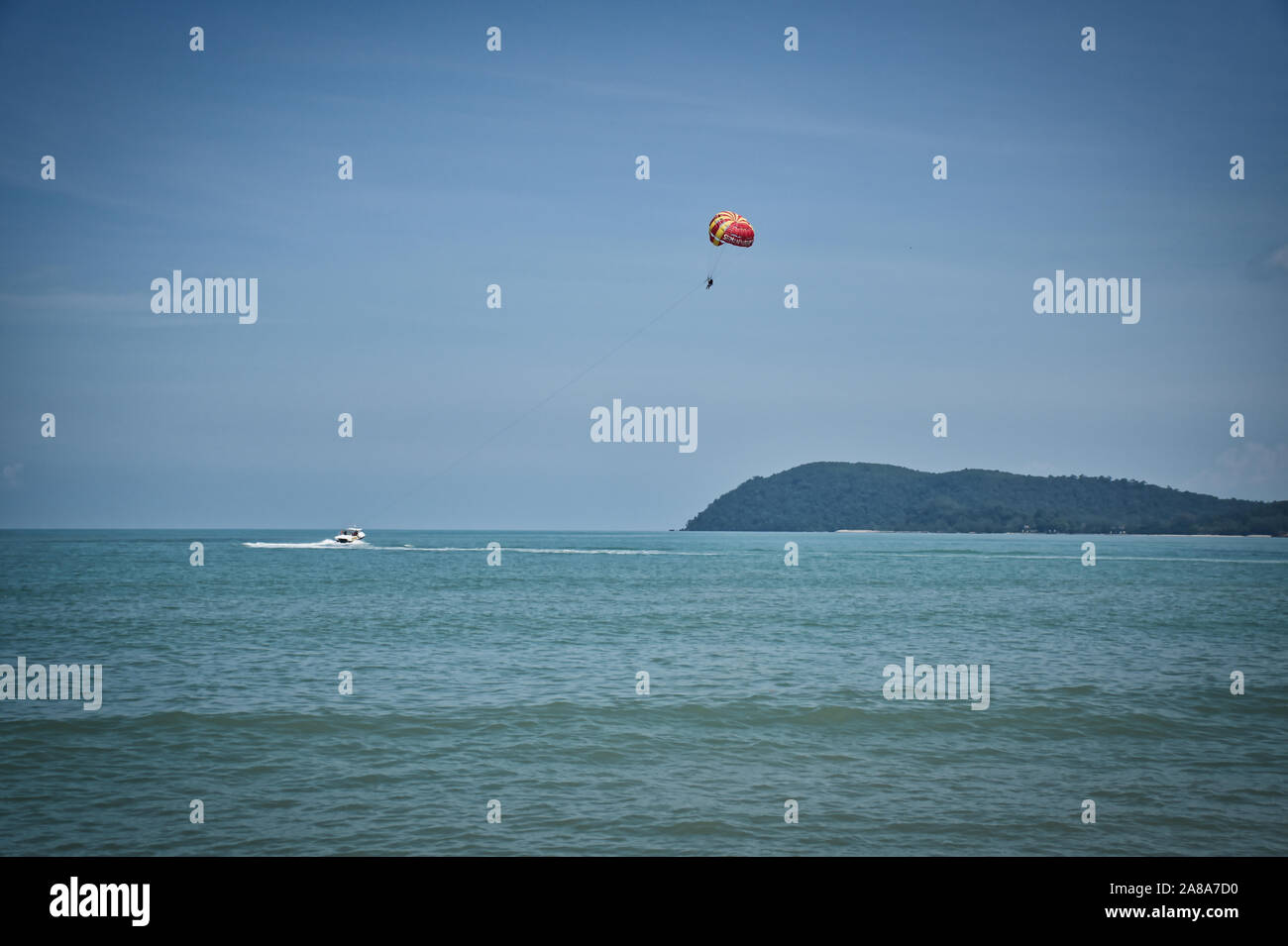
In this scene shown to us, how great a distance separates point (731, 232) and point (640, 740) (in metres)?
25.2

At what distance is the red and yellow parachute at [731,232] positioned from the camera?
117 ft

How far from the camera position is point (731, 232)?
117ft

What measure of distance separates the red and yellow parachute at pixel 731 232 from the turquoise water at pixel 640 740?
15458 mm

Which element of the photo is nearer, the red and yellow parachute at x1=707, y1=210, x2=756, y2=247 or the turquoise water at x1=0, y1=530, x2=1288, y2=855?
the turquoise water at x1=0, y1=530, x2=1288, y2=855

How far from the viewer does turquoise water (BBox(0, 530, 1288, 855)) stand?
1089 cm

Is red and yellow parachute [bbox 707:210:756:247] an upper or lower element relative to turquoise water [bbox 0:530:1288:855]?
upper

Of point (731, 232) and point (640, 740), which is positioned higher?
point (731, 232)

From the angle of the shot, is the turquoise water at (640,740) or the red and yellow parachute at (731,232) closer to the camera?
the turquoise water at (640,740)

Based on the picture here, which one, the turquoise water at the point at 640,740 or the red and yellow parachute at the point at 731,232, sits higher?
the red and yellow parachute at the point at 731,232

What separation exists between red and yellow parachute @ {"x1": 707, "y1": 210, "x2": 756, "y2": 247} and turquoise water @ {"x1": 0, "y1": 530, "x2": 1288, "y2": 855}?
1546 centimetres
